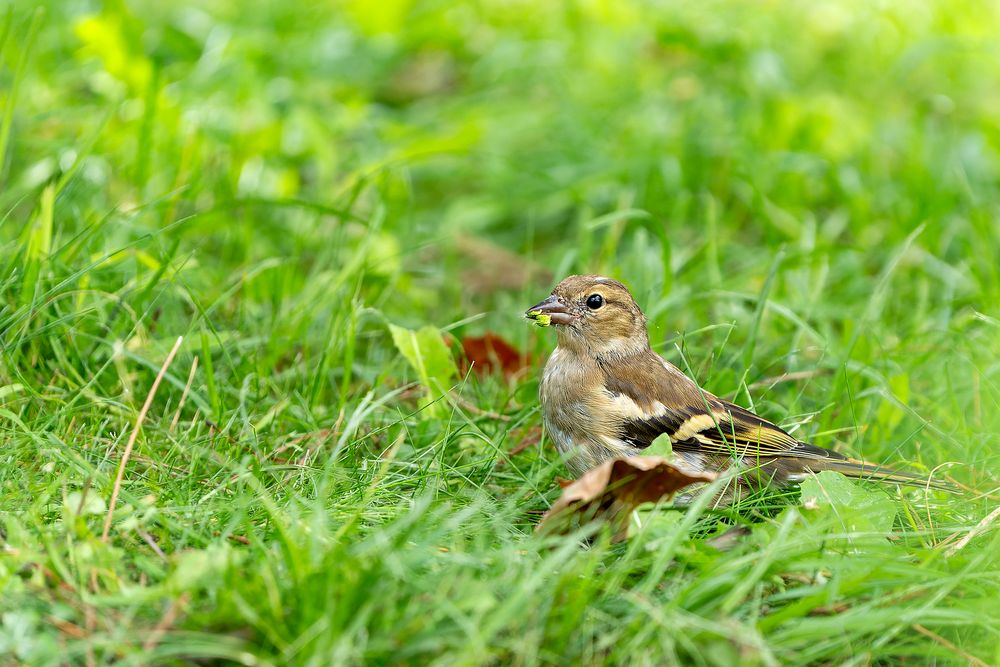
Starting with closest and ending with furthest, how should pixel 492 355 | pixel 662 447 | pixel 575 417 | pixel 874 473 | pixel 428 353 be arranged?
pixel 662 447 < pixel 874 473 < pixel 575 417 < pixel 428 353 < pixel 492 355

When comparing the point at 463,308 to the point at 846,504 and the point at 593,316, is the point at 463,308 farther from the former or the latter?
the point at 846,504

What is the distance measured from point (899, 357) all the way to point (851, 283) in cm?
117

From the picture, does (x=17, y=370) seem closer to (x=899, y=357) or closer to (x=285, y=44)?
(x=899, y=357)

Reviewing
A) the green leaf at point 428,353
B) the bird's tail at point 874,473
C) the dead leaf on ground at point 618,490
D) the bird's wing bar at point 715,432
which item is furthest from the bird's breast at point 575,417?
the bird's tail at point 874,473

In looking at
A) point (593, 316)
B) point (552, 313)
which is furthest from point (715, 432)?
point (552, 313)

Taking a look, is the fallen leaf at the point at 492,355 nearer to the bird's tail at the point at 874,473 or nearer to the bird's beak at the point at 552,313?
the bird's beak at the point at 552,313

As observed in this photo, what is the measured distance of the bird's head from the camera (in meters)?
4.46

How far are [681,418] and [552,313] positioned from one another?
2.17ft

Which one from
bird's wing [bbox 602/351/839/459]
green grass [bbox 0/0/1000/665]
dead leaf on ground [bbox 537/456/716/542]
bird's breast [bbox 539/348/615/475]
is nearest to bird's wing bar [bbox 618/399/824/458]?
bird's wing [bbox 602/351/839/459]

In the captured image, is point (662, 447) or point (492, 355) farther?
point (492, 355)

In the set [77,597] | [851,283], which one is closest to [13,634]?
[77,597]

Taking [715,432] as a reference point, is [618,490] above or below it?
above

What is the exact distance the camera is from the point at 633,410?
4242mm

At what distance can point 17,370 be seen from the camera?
3828mm
